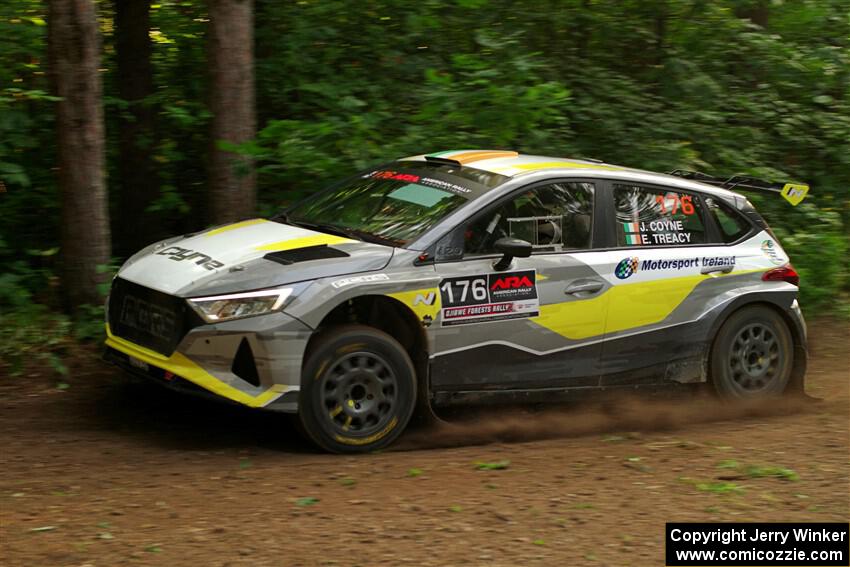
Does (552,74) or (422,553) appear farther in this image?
(552,74)

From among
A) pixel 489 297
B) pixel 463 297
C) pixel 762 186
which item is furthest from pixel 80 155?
pixel 762 186

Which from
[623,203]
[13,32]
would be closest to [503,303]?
[623,203]

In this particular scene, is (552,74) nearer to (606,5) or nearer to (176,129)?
(606,5)

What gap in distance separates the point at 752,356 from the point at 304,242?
3.59 metres

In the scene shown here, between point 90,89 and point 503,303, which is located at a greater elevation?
point 90,89

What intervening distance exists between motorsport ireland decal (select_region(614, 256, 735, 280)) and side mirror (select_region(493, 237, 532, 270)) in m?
0.89

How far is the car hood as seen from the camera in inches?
254

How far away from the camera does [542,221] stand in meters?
7.38

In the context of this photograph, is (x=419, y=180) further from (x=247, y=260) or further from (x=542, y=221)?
(x=247, y=260)

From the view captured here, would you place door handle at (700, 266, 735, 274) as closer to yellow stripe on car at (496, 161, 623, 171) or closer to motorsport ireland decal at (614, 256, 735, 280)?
motorsport ireland decal at (614, 256, 735, 280)

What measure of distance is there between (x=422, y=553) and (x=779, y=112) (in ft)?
30.2

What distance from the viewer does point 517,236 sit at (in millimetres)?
7227

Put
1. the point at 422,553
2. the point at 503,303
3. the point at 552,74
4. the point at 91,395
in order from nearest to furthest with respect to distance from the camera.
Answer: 1. the point at 422,553
2. the point at 503,303
3. the point at 91,395
4. the point at 552,74

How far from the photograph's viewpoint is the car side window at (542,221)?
7074 mm
